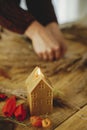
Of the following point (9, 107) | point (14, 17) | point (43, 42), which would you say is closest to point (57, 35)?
point (43, 42)

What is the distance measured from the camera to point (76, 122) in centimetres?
76

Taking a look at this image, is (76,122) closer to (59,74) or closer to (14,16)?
(59,74)

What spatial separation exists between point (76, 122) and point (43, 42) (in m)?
0.40

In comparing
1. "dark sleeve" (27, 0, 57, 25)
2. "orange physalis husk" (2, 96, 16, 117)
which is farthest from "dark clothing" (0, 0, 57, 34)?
"orange physalis husk" (2, 96, 16, 117)

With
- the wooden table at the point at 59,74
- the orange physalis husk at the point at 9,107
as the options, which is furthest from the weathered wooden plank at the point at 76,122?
the orange physalis husk at the point at 9,107

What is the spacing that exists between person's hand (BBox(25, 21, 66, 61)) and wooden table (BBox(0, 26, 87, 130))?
0.09 feet

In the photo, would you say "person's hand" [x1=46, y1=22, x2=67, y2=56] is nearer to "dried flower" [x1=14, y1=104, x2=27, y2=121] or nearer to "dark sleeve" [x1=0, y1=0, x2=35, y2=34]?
"dark sleeve" [x1=0, y1=0, x2=35, y2=34]

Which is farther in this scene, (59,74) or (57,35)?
(57,35)

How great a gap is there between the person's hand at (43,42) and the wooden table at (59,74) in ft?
0.09

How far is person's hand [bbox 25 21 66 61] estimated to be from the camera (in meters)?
1.06

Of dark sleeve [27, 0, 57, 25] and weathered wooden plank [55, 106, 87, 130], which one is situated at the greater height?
dark sleeve [27, 0, 57, 25]

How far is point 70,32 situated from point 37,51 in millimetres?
251

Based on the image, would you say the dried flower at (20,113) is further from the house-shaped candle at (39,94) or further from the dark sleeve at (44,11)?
the dark sleeve at (44,11)

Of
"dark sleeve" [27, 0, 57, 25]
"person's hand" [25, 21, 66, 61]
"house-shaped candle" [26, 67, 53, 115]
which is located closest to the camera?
"house-shaped candle" [26, 67, 53, 115]
